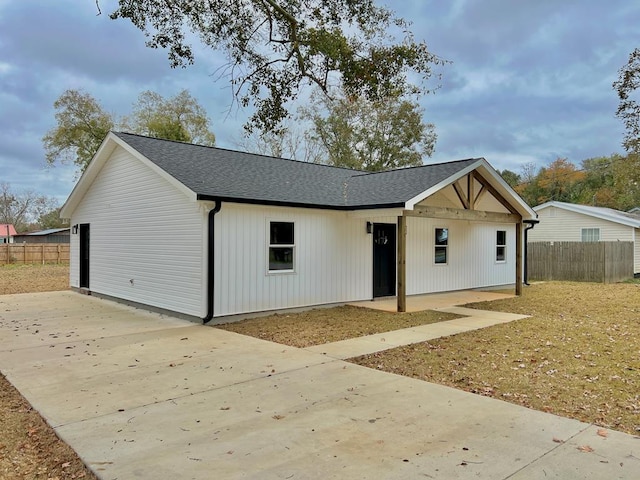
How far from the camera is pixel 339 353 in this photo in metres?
6.60

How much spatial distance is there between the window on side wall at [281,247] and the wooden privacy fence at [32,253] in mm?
24720

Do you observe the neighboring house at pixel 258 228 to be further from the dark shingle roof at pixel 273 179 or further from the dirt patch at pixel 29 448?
the dirt patch at pixel 29 448

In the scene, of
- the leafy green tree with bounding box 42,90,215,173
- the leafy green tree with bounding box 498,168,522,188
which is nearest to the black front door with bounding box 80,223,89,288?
the leafy green tree with bounding box 42,90,215,173

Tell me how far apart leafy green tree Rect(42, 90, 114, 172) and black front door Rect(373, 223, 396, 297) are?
1104 inches

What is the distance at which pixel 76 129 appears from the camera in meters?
33.3

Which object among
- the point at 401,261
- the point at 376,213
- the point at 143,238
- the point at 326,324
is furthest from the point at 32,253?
the point at 401,261

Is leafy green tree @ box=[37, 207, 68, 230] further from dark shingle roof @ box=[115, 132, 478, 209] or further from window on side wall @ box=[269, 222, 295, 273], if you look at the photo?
window on side wall @ box=[269, 222, 295, 273]

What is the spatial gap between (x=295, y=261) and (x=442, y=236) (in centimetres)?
587

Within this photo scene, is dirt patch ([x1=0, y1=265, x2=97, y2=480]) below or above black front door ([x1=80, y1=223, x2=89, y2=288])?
below

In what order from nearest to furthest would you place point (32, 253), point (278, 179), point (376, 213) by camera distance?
point (376, 213), point (278, 179), point (32, 253)

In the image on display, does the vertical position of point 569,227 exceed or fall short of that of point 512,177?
it falls short

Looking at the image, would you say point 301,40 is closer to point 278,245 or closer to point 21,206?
point 278,245

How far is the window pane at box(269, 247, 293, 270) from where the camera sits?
10031 millimetres

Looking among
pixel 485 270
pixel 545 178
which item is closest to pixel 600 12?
pixel 485 270
